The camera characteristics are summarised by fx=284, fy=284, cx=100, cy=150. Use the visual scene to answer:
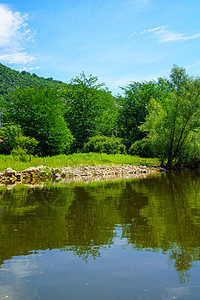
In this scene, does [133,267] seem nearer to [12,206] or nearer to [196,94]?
[12,206]

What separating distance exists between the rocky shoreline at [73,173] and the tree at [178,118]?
232 centimetres

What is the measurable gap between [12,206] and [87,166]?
1380 centimetres

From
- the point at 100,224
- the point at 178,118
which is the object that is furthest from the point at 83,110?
the point at 100,224

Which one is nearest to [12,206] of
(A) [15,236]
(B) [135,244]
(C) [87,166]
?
(A) [15,236]

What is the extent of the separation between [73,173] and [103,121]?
24.3 meters

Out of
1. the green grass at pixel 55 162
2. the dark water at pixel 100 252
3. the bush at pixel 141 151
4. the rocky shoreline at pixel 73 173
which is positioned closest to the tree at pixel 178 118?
the rocky shoreline at pixel 73 173

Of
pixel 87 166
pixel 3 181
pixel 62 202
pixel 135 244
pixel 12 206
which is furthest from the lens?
pixel 87 166

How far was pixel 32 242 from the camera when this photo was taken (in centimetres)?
508

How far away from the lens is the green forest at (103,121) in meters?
23.5

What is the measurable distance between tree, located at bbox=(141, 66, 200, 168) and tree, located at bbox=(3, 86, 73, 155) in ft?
36.1

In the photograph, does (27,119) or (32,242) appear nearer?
(32,242)

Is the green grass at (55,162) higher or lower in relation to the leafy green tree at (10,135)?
lower

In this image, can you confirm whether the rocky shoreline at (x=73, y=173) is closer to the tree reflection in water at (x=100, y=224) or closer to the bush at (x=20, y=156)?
the bush at (x=20, y=156)

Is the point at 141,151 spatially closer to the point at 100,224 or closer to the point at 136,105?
the point at 136,105
